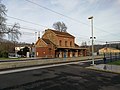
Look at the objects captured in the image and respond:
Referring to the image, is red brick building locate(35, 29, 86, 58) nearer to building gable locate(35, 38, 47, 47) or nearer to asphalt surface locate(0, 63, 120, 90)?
building gable locate(35, 38, 47, 47)

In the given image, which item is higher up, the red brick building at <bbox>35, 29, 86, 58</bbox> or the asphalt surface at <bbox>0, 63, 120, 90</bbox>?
the red brick building at <bbox>35, 29, 86, 58</bbox>

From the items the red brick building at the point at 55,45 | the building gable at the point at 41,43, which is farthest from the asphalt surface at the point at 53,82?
the building gable at the point at 41,43

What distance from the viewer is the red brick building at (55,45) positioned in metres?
59.9

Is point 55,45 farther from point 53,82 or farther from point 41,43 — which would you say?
point 53,82

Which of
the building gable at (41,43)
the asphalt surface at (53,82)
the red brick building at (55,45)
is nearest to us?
the asphalt surface at (53,82)

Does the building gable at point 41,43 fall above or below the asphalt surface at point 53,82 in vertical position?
above

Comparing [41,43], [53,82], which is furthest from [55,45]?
[53,82]

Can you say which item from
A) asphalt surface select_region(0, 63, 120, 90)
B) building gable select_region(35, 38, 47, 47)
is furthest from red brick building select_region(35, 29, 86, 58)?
asphalt surface select_region(0, 63, 120, 90)

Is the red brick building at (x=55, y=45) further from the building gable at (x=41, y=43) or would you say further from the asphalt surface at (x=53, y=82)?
the asphalt surface at (x=53, y=82)

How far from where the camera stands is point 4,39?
47.2 metres

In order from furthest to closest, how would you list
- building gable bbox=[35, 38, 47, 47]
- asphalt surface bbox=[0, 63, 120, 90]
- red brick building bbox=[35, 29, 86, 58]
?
building gable bbox=[35, 38, 47, 47] < red brick building bbox=[35, 29, 86, 58] < asphalt surface bbox=[0, 63, 120, 90]

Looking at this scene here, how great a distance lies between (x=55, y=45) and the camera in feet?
202

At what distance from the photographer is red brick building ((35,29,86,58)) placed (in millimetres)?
59875

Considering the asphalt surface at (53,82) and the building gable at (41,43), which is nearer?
the asphalt surface at (53,82)
